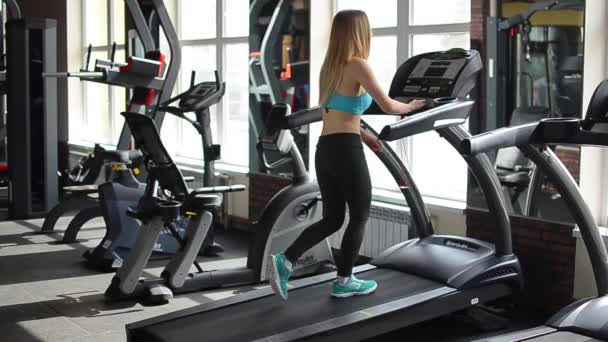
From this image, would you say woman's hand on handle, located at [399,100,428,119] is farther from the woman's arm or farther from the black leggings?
the black leggings

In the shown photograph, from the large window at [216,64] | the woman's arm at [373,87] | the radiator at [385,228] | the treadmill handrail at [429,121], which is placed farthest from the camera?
the large window at [216,64]

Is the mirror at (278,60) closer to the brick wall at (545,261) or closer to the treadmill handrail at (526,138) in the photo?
the brick wall at (545,261)

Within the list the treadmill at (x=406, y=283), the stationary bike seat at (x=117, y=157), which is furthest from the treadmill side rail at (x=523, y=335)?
the stationary bike seat at (x=117, y=157)

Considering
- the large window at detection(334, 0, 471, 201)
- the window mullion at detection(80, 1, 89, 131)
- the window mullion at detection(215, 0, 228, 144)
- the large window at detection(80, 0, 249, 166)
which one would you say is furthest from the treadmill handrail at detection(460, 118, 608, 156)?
the window mullion at detection(80, 1, 89, 131)

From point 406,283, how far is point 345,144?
0.90 meters

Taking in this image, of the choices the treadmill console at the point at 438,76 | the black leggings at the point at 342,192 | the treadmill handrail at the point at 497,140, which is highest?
the treadmill console at the point at 438,76

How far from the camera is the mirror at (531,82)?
4703mm

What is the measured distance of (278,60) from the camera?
7062mm

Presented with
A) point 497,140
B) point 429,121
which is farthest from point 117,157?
point 497,140

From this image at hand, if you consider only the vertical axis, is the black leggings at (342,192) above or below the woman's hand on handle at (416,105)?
below

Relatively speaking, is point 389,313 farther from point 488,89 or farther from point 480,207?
point 488,89

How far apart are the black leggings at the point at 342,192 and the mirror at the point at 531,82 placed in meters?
1.21

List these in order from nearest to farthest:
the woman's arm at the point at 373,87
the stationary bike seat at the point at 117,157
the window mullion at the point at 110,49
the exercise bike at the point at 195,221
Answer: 1. the woman's arm at the point at 373,87
2. the exercise bike at the point at 195,221
3. the stationary bike seat at the point at 117,157
4. the window mullion at the point at 110,49

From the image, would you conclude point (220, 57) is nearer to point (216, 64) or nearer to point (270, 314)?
point (216, 64)
